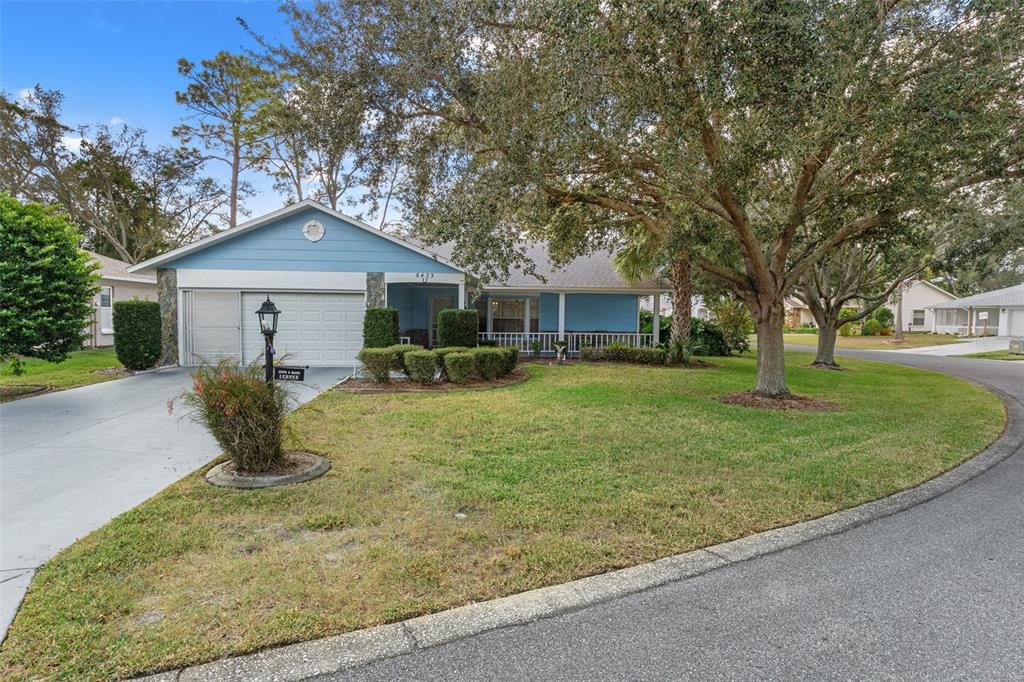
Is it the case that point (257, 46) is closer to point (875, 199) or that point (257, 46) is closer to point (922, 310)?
point (875, 199)

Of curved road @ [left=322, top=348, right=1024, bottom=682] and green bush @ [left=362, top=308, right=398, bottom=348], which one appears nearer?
curved road @ [left=322, top=348, right=1024, bottom=682]

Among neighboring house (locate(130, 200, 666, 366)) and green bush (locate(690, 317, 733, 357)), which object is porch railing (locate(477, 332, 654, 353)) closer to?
neighboring house (locate(130, 200, 666, 366))

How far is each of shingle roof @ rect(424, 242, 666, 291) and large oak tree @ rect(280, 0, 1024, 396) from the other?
18.8 feet

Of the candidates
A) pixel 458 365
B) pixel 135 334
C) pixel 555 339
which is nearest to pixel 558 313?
pixel 555 339

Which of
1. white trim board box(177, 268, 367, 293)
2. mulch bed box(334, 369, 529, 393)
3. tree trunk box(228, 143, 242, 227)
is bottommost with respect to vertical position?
mulch bed box(334, 369, 529, 393)

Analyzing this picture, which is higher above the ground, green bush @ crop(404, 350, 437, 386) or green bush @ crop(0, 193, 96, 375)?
green bush @ crop(0, 193, 96, 375)

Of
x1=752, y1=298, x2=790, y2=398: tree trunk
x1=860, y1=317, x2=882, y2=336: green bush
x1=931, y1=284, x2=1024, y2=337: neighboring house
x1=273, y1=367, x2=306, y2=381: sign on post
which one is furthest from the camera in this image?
x1=860, y1=317, x2=882, y2=336: green bush

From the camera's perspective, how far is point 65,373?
41.4 ft

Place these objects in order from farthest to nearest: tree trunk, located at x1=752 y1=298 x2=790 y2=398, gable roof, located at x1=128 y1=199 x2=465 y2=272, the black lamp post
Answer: gable roof, located at x1=128 y1=199 x2=465 y2=272
tree trunk, located at x1=752 y1=298 x2=790 y2=398
the black lamp post

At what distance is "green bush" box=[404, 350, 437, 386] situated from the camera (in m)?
11.0

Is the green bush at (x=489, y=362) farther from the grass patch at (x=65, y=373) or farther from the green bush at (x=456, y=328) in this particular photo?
the grass patch at (x=65, y=373)

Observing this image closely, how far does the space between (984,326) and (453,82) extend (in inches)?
1900

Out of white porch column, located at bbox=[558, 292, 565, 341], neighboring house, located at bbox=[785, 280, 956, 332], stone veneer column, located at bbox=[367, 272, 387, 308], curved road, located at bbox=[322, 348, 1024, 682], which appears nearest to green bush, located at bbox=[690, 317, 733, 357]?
white porch column, located at bbox=[558, 292, 565, 341]

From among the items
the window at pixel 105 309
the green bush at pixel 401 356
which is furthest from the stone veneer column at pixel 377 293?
the window at pixel 105 309
